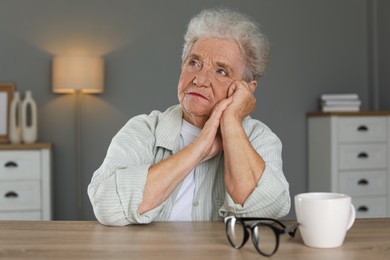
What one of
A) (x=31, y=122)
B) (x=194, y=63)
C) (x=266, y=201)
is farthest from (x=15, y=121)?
(x=266, y=201)

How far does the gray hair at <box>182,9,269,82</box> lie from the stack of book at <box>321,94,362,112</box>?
2757mm

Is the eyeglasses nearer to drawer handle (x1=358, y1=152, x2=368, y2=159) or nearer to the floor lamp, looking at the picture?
the floor lamp

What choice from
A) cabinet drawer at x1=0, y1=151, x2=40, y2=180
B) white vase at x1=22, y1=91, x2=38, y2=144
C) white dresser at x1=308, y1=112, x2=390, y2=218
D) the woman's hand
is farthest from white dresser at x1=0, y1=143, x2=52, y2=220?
the woman's hand

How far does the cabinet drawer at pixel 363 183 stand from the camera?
13.7ft

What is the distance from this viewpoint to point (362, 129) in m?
4.22

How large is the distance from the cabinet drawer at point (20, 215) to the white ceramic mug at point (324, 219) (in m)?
3.03

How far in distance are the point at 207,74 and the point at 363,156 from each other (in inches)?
111

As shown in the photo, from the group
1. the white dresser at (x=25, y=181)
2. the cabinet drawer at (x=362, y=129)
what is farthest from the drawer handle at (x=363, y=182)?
the white dresser at (x=25, y=181)

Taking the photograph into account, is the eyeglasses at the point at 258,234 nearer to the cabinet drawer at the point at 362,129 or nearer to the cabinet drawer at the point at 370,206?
the cabinet drawer at the point at 362,129

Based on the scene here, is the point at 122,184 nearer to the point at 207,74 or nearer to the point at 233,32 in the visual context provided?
the point at 207,74

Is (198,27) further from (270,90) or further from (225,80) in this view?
(270,90)

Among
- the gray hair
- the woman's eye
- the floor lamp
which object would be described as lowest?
the woman's eye

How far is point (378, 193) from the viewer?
426cm

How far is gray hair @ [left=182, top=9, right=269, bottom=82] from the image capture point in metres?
1.73
